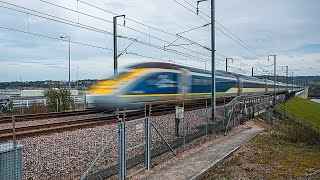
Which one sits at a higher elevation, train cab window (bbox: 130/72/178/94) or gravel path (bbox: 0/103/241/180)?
train cab window (bbox: 130/72/178/94)

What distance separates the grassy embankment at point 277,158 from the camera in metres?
9.01

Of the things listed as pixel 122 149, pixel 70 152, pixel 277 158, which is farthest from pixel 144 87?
pixel 122 149

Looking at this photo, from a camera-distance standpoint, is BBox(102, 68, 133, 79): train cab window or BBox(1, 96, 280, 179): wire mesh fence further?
BBox(102, 68, 133, 79): train cab window

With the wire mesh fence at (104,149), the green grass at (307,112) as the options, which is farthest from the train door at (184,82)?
the green grass at (307,112)

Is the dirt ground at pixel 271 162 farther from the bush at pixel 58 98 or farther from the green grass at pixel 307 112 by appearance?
the bush at pixel 58 98

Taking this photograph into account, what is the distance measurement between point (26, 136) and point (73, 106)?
18694 mm

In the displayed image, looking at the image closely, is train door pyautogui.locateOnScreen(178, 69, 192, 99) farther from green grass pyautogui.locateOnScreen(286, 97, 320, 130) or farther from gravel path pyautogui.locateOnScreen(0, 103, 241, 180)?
green grass pyautogui.locateOnScreen(286, 97, 320, 130)

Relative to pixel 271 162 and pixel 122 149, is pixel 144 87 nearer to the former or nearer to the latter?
pixel 271 162

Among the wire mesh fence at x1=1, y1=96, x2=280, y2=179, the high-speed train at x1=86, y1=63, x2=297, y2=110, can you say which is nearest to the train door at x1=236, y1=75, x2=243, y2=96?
the high-speed train at x1=86, y1=63, x2=297, y2=110

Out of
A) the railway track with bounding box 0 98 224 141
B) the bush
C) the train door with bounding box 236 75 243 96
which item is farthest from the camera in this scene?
the train door with bounding box 236 75 243 96

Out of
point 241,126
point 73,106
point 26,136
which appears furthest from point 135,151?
point 73,106

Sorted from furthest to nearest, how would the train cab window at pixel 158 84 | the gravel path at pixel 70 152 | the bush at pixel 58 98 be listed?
the bush at pixel 58 98 → the train cab window at pixel 158 84 → the gravel path at pixel 70 152

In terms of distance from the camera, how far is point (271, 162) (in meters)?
10.5

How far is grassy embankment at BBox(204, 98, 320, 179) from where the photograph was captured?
355 inches
